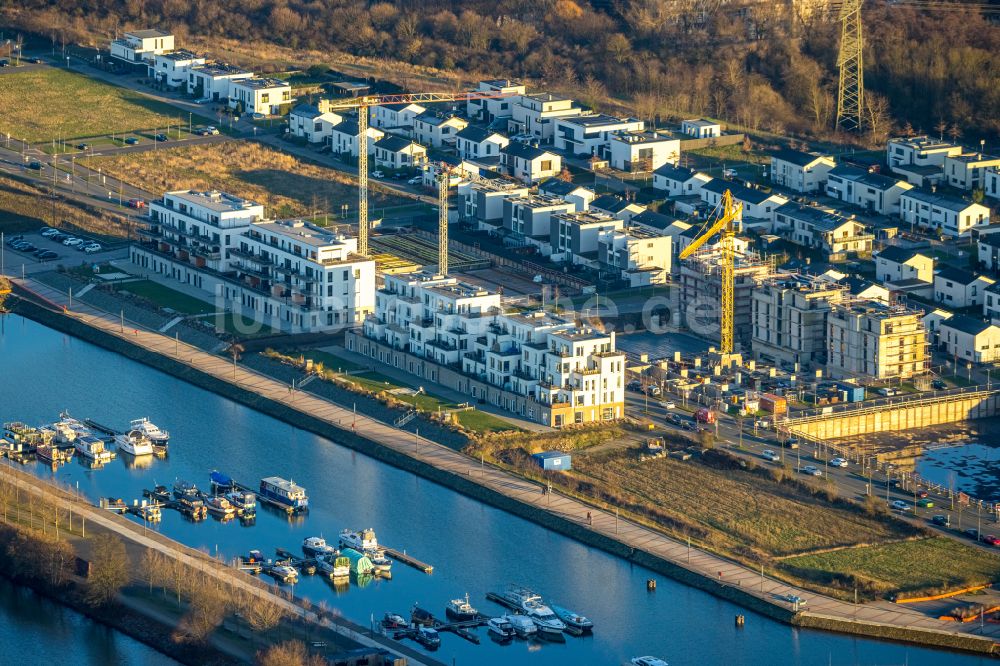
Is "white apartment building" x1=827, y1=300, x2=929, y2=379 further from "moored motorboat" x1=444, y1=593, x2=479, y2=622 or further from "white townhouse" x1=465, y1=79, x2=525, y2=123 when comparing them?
"white townhouse" x1=465, y1=79, x2=525, y2=123

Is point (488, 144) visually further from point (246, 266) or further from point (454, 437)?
point (454, 437)

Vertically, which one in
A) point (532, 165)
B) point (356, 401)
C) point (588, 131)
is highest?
point (588, 131)

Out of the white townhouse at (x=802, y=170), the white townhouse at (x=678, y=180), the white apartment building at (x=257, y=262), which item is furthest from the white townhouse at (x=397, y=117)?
A: the white apartment building at (x=257, y=262)

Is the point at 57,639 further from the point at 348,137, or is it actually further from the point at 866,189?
the point at 348,137

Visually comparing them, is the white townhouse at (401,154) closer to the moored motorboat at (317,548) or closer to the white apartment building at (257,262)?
the white apartment building at (257,262)

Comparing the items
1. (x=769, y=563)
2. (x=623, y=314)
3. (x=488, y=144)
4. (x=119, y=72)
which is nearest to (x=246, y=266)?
(x=623, y=314)

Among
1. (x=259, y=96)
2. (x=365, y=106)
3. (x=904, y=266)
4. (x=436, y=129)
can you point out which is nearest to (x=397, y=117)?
(x=436, y=129)
